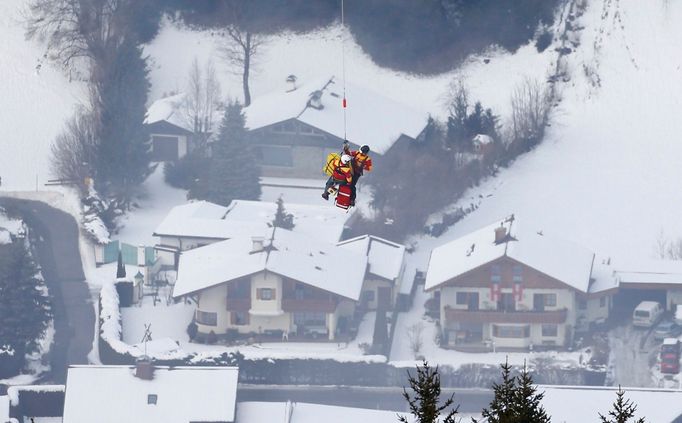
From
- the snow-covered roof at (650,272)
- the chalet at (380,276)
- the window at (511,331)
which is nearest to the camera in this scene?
the window at (511,331)

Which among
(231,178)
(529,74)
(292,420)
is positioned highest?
(529,74)

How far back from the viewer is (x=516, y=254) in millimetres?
65188

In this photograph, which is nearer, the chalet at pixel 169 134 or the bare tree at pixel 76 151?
the bare tree at pixel 76 151

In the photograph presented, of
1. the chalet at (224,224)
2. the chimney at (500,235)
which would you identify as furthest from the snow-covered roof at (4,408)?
the chimney at (500,235)

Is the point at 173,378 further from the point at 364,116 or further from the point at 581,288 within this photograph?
the point at 364,116

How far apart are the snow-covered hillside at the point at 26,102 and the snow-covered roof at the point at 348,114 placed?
27.1 ft

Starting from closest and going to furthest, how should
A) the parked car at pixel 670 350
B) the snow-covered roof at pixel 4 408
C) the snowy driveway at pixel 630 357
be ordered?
the snow-covered roof at pixel 4 408
the snowy driveway at pixel 630 357
the parked car at pixel 670 350

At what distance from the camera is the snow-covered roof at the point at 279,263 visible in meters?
64.5

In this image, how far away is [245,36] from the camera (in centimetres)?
8681

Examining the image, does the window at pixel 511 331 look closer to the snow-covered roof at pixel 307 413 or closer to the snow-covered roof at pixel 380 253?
the snow-covered roof at pixel 380 253

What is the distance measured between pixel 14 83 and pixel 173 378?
29.5 m

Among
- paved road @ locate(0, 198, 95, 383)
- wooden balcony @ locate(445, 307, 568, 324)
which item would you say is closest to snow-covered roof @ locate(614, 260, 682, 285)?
wooden balcony @ locate(445, 307, 568, 324)

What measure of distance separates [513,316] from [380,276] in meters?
5.21

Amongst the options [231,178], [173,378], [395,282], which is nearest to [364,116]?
[231,178]
